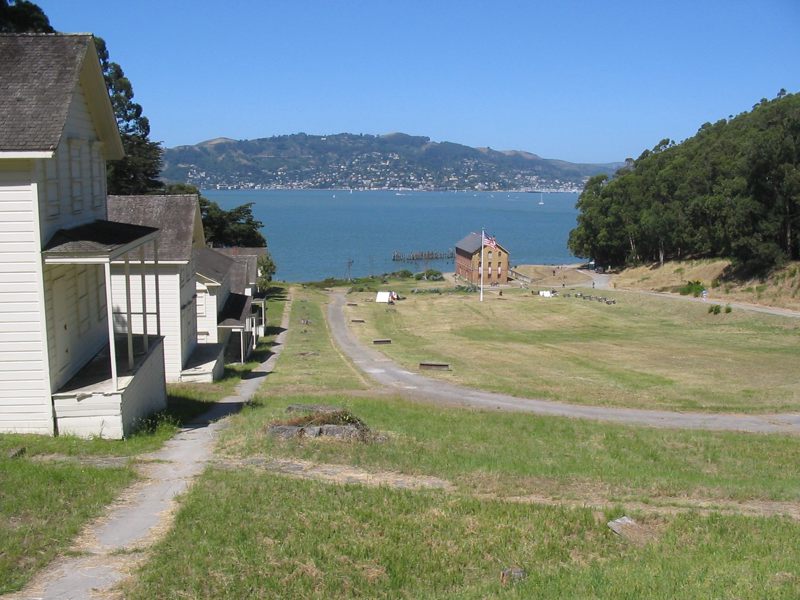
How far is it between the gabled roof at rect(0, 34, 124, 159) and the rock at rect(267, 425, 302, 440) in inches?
258

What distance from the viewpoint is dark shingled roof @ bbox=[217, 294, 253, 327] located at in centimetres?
3834

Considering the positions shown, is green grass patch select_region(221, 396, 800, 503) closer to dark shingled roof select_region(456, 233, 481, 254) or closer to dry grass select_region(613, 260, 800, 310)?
dry grass select_region(613, 260, 800, 310)

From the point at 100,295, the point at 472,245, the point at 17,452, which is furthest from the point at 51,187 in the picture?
the point at 472,245

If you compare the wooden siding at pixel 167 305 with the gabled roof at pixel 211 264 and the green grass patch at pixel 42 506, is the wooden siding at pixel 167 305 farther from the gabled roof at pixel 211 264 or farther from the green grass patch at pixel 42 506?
the green grass patch at pixel 42 506

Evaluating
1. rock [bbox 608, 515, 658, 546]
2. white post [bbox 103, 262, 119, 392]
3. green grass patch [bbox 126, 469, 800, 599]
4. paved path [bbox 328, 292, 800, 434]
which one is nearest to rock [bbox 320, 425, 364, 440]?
green grass patch [bbox 126, 469, 800, 599]

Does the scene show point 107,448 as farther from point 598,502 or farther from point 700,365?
point 700,365

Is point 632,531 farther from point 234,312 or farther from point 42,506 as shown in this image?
point 234,312

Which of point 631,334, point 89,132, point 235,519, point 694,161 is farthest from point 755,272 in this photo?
point 235,519

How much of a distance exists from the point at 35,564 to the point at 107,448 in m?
5.85

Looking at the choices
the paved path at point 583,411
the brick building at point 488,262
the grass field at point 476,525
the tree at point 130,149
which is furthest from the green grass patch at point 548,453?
the brick building at point 488,262

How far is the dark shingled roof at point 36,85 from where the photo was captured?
14.5 m

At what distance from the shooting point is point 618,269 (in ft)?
382

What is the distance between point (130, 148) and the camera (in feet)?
216

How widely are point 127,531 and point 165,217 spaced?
70.4 feet
